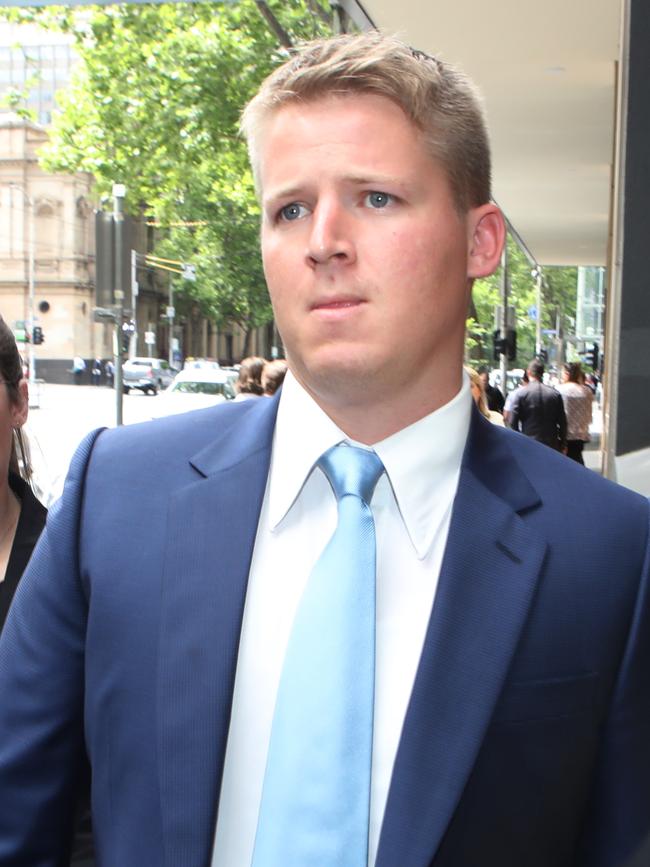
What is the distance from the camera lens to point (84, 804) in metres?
1.59

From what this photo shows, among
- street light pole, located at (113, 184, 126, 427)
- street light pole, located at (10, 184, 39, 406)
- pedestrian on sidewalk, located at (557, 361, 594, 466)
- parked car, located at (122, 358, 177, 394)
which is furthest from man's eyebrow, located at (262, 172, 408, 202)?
street light pole, located at (10, 184, 39, 406)

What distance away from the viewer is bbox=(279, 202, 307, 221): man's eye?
4.68 feet

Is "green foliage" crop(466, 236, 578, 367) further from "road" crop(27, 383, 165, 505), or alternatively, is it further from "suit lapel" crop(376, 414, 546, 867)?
"suit lapel" crop(376, 414, 546, 867)

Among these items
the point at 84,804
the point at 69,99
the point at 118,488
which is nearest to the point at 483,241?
the point at 118,488

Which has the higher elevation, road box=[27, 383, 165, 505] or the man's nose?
the man's nose

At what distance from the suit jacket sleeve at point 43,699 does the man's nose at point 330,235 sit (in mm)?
421

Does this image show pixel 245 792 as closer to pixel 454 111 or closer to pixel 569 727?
pixel 569 727

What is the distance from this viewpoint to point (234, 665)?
4.53 feet

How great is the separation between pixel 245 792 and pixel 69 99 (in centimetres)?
2118

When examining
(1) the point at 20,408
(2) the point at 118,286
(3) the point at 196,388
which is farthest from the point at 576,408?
(3) the point at 196,388

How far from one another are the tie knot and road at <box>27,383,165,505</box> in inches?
733

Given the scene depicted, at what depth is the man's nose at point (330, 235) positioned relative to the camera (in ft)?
4.48

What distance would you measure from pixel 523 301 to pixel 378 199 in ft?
218

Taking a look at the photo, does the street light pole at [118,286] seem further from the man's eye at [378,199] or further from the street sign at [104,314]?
the man's eye at [378,199]
